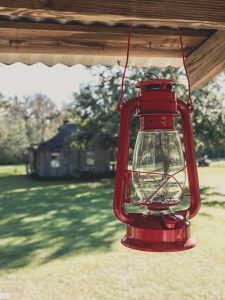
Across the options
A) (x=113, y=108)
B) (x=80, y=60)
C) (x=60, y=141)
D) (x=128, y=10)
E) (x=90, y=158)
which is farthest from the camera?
(x=60, y=141)

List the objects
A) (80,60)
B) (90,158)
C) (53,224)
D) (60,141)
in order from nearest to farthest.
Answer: (80,60), (53,224), (90,158), (60,141)

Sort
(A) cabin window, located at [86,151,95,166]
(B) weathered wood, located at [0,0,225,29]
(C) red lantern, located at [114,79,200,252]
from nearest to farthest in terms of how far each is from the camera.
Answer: (B) weathered wood, located at [0,0,225,29] → (C) red lantern, located at [114,79,200,252] → (A) cabin window, located at [86,151,95,166]

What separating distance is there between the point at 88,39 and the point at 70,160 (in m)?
22.2

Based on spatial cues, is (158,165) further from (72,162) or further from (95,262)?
(72,162)

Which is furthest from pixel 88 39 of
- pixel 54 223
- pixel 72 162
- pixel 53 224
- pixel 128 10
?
pixel 72 162

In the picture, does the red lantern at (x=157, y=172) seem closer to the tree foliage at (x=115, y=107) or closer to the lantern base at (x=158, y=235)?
the lantern base at (x=158, y=235)

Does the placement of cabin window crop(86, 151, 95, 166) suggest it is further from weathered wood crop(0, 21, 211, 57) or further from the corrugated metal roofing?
weathered wood crop(0, 21, 211, 57)

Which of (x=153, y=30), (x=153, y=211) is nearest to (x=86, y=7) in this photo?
(x=153, y=211)

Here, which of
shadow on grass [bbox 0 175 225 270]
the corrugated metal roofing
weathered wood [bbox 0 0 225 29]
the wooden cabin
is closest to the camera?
weathered wood [bbox 0 0 225 29]

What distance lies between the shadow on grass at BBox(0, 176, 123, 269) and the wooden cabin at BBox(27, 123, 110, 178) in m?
6.26

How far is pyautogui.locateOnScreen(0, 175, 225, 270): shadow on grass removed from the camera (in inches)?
294

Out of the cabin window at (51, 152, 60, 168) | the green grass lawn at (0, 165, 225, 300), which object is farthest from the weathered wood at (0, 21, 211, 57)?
the cabin window at (51, 152, 60, 168)

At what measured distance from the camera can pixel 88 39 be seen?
198 cm

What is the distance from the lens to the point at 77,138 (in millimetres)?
22156
